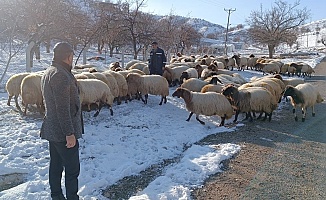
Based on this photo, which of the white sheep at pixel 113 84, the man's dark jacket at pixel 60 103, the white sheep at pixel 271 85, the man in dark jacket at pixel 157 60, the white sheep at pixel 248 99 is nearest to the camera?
the man's dark jacket at pixel 60 103

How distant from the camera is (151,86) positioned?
10.9 meters

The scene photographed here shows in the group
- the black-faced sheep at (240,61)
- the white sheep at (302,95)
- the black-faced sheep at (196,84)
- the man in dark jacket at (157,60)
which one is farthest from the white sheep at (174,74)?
the black-faced sheep at (240,61)

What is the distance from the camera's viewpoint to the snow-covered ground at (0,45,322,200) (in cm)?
471

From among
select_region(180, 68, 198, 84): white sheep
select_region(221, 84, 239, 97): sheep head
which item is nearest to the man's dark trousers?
select_region(221, 84, 239, 97): sheep head

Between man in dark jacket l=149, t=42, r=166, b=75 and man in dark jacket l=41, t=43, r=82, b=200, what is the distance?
897 cm

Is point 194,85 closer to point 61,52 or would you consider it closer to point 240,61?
point 61,52

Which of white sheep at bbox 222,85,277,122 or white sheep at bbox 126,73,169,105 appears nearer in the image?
white sheep at bbox 222,85,277,122

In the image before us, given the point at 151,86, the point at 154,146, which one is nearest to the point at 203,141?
the point at 154,146

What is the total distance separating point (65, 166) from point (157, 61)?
9.37m

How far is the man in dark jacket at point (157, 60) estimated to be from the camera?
1250 cm

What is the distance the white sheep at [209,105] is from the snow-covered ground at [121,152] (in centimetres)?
37

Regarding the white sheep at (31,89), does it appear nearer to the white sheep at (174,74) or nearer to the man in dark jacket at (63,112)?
the man in dark jacket at (63,112)

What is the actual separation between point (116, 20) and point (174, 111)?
17.9 m

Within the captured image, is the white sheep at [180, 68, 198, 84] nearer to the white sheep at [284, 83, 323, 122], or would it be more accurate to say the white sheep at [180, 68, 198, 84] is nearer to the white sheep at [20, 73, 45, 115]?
the white sheep at [284, 83, 323, 122]
